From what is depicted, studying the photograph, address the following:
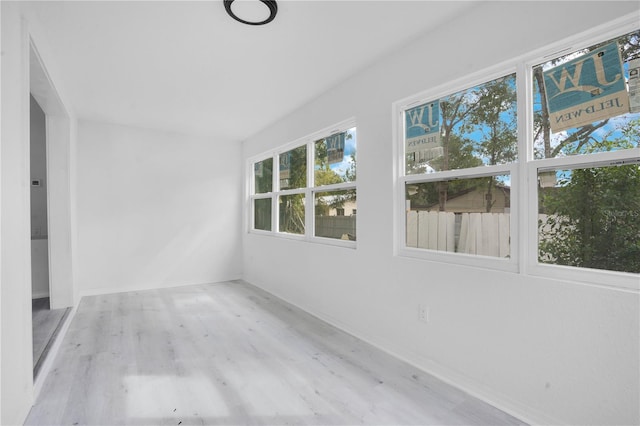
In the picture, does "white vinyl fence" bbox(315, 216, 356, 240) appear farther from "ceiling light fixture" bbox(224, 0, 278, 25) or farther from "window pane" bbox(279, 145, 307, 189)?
"ceiling light fixture" bbox(224, 0, 278, 25)

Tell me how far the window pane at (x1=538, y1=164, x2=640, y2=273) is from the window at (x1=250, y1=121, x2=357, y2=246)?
1.68 meters

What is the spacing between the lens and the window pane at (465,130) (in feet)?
6.90

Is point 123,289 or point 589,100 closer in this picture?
point 589,100

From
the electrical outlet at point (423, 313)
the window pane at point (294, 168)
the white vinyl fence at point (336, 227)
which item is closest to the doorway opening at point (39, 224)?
the window pane at point (294, 168)

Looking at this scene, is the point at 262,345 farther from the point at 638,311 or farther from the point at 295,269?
the point at 638,311

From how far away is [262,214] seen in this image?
208 inches

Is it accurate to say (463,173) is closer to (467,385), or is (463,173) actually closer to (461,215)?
(461,215)

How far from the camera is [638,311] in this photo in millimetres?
1499

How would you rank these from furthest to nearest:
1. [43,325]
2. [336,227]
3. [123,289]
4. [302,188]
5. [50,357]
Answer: [123,289] < [302,188] < [336,227] < [43,325] < [50,357]

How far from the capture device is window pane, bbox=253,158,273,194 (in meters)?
5.06

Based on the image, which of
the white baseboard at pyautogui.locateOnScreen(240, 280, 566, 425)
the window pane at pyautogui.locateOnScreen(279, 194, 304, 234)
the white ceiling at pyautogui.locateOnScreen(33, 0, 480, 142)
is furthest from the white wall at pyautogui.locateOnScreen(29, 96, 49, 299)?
the white baseboard at pyautogui.locateOnScreen(240, 280, 566, 425)

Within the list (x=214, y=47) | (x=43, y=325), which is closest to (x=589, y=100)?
(x=214, y=47)

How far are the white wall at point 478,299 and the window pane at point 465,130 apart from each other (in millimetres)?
169

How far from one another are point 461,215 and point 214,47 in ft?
7.41
